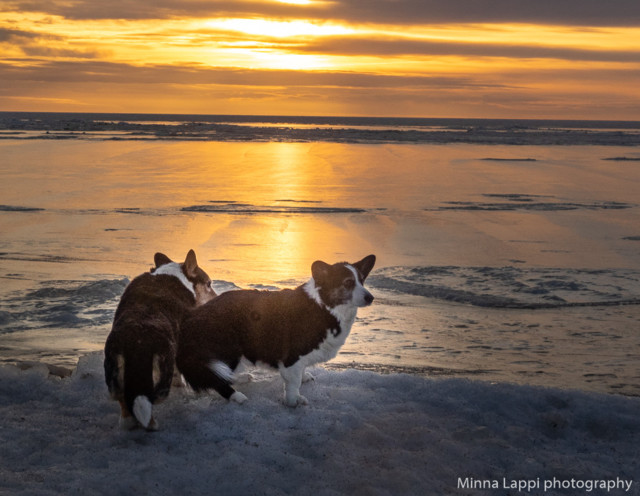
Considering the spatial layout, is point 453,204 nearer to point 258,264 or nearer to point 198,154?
point 258,264

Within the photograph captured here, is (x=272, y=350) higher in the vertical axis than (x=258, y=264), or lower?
higher

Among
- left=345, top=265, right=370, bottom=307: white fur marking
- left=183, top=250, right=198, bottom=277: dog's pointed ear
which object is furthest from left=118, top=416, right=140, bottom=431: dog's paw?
left=345, top=265, right=370, bottom=307: white fur marking

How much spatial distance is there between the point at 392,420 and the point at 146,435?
71.9 inches

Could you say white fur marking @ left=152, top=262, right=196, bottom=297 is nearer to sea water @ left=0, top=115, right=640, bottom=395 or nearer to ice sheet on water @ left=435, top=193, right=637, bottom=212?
sea water @ left=0, top=115, right=640, bottom=395

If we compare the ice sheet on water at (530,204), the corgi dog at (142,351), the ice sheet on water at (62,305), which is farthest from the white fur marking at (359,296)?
the ice sheet on water at (530,204)

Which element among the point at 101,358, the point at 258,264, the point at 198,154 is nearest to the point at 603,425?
the point at 101,358

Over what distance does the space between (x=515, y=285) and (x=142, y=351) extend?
6.43m

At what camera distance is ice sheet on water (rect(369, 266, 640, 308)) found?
10094mm

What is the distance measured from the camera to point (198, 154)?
36562 mm

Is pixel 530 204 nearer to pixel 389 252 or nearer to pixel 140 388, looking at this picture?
pixel 389 252

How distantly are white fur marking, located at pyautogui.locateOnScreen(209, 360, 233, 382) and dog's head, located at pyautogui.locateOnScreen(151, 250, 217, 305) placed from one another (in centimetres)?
80

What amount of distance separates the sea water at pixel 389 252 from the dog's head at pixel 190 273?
1.61 meters

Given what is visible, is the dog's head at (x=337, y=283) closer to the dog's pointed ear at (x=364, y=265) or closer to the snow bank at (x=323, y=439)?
the dog's pointed ear at (x=364, y=265)

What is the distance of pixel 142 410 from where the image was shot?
560 centimetres
